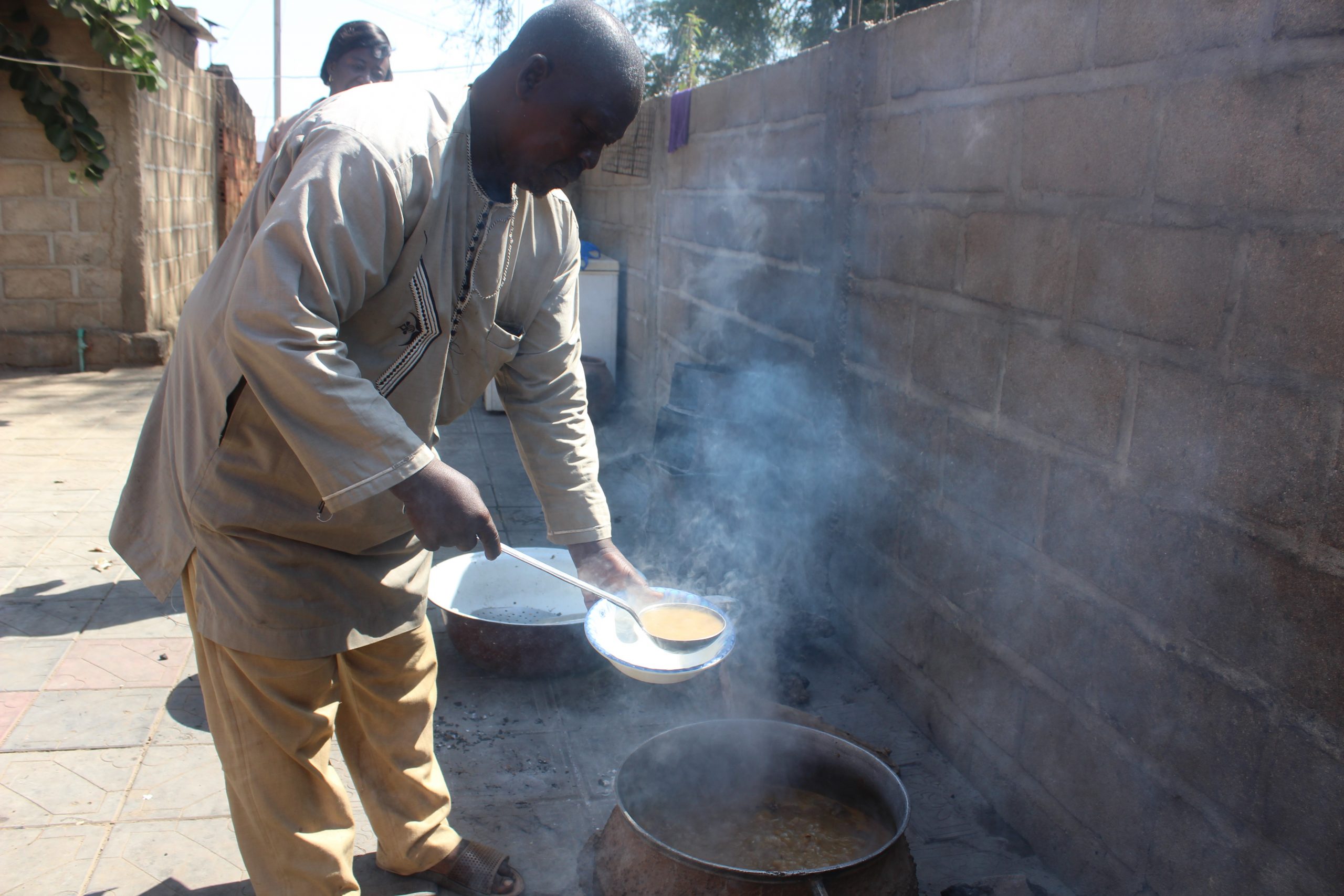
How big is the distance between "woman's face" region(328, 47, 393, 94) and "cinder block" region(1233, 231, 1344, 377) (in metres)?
3.69

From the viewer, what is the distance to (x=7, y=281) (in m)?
7.81

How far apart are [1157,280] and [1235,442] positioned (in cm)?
44

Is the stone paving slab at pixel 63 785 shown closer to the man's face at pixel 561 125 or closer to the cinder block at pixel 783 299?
the man's face at pixel 561 125

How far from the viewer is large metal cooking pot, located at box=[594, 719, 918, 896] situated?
78.0 inches

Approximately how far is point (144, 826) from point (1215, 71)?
3228 mm

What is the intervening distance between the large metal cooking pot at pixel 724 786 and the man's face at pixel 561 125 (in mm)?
1330

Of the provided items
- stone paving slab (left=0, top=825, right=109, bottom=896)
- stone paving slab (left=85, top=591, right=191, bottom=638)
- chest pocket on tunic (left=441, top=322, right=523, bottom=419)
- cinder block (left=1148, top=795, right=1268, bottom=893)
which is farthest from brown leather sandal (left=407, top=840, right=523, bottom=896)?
stone paving slab (left=85, top=591, right=191, bottom=638)

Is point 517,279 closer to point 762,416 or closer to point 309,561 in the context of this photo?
point 309,561

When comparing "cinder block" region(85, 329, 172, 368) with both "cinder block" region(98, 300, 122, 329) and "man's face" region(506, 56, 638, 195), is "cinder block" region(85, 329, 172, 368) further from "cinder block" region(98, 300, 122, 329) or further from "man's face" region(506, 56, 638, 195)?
"man's face" region(506, 56, 638, 195)

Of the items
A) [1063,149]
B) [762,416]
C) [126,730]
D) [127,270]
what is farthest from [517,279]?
[127,270]

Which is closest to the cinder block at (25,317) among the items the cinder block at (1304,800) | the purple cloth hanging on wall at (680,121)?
the purple cloth hanging on wall at (680,121)

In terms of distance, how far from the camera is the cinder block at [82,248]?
7.88 metres

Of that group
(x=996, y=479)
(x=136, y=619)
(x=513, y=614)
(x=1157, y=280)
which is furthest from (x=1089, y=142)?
(x=136, y=619)

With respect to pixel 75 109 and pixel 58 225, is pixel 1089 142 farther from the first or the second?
pixel 58 225
